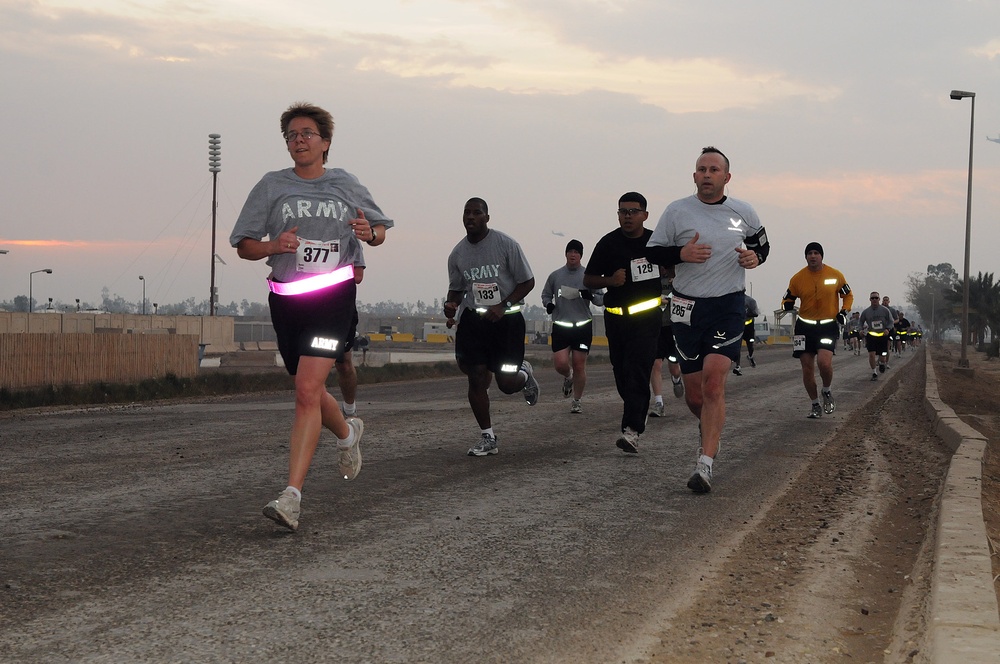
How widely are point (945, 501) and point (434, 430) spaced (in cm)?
567

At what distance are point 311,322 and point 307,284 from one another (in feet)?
0.65

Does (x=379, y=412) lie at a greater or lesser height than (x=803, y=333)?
lesser

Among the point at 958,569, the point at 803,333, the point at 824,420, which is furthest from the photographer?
the point at 803,333

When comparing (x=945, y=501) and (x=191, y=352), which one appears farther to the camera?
(x=191, y=352)

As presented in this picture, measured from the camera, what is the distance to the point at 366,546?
4883 mm

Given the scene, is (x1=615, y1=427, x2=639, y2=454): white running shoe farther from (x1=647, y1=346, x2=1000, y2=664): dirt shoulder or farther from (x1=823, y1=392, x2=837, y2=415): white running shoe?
(x1=823, y1=392, x2=837, y2=415): white running shoe

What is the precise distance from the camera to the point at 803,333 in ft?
44.8

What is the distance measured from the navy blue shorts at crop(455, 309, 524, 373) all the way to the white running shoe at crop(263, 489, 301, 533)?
138 inches

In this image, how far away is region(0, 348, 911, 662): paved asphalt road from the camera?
11.4 feet

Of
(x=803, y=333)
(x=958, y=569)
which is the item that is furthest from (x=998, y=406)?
(x=958, y=569)

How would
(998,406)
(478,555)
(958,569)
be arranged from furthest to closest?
(998,406) < (478,555) < (958,569)

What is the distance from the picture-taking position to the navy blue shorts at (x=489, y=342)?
28.3ft

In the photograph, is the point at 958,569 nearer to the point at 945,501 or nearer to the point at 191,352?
the point at 945,501

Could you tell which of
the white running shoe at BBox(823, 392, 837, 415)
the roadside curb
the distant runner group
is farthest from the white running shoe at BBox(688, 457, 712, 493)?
the white running shoe at BBox(823, 392, 837, 415)
